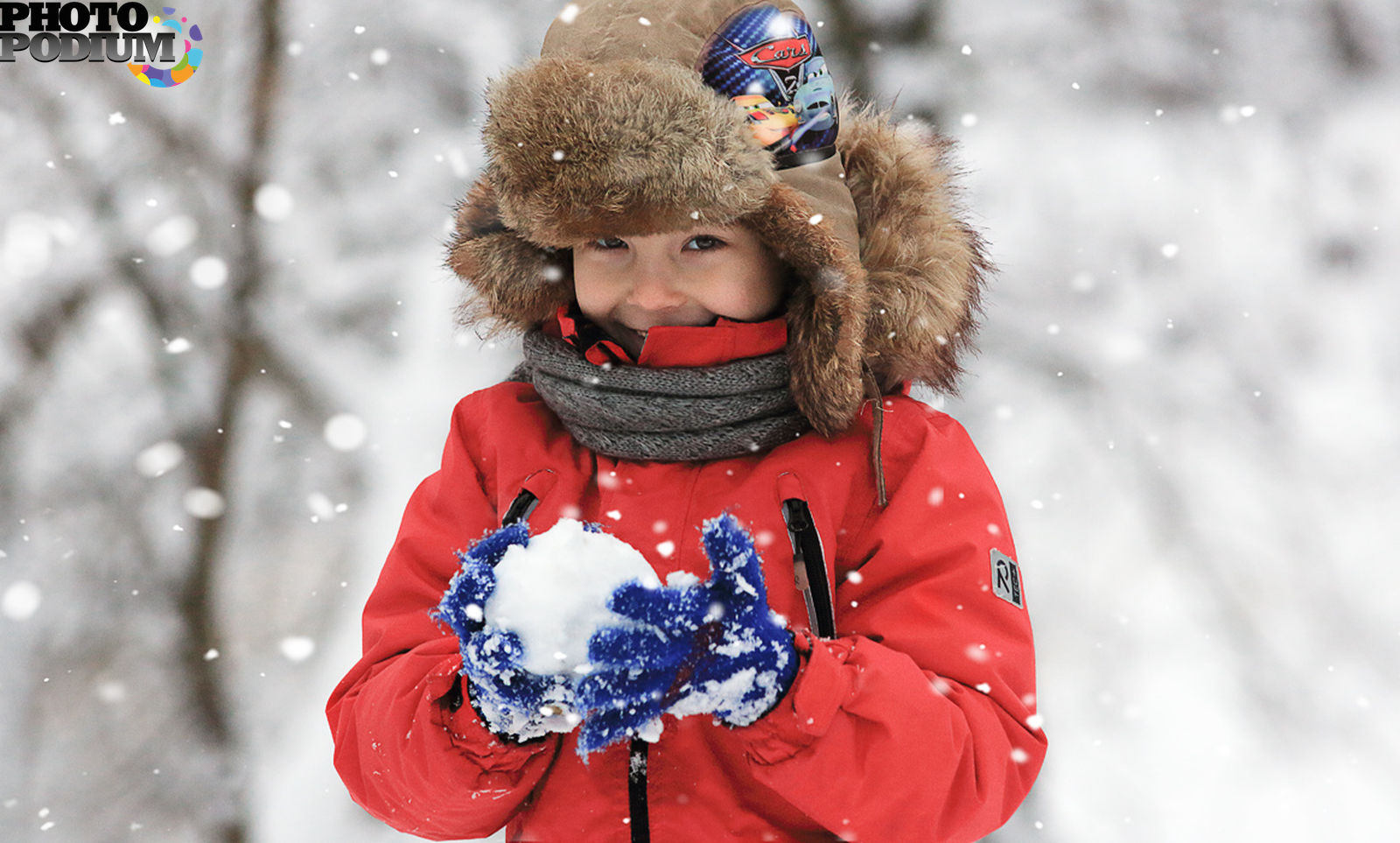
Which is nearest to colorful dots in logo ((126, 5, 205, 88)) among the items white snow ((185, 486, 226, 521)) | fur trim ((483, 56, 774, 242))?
white snow ((185, 486, 226, 521))

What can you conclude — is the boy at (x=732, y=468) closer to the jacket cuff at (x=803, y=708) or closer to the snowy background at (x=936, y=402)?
the jacket cuff at (x=803, y=708)

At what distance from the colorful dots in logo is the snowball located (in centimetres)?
258

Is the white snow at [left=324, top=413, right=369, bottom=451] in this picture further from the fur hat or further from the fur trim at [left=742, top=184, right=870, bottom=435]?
the fur trim at [left=742, top=184, right=870, bottom=435]

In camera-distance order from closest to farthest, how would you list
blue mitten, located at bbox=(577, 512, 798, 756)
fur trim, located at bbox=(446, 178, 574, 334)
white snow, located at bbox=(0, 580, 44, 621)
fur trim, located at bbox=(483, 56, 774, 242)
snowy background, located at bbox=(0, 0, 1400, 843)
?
blue mitten, located at bbox=(577, 512, 798, 756)
fur trim, located at bbox=(483, 56, 774, 242)
fur trim, located at bbox=(446, 178, 574, 334)
snowy background, located at bbox=(0, 0, 1400, 843)
white snow, located at bbox=(0, 580, 44, 621)

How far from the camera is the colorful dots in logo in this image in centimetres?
306

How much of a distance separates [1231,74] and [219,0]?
112 inches

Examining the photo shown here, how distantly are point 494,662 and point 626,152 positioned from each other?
699 millimetres

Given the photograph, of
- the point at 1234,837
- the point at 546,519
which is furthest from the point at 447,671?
the point at 1234,837

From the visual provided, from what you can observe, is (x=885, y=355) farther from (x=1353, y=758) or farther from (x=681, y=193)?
(x=1353, y=758)

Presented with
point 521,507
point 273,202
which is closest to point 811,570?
point 521,507

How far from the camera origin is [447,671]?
140 centimetres

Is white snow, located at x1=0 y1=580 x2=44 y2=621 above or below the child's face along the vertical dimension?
below

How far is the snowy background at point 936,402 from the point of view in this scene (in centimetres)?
271

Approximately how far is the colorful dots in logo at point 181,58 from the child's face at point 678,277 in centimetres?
208
